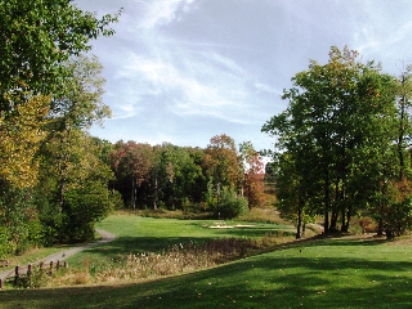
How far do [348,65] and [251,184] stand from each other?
45.4 meters

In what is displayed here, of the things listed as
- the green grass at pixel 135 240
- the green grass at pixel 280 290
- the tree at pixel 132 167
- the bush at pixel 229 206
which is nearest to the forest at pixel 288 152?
the green grass at pixel 135 240

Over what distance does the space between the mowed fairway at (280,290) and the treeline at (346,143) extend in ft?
28.9

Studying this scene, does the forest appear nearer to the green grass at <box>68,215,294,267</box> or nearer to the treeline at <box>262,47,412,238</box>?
the treeline at <box>262,47,412,238</box>

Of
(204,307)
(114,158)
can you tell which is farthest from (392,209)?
(114,158)

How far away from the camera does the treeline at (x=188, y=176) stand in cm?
7000

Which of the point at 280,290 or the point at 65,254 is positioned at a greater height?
the point at 280,290

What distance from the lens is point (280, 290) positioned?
9234mm

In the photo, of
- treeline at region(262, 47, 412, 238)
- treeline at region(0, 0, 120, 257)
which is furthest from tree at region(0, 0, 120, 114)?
treeline at region(262, 47, 412, 238)

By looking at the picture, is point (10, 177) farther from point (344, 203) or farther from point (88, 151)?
point (344, 203)

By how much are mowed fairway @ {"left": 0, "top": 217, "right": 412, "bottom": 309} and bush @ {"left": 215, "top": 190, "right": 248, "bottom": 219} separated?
1818 inches

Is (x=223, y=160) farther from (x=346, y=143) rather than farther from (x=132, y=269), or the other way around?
(x=132, y=269)

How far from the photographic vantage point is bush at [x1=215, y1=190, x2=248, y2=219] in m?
60.8

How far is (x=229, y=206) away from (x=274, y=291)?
52.0 m

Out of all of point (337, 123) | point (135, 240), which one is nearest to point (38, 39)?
point (337, 123)
